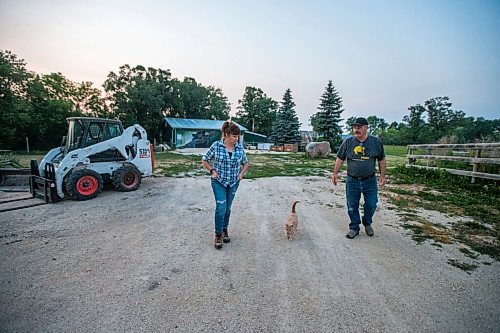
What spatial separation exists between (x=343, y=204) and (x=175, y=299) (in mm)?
4684

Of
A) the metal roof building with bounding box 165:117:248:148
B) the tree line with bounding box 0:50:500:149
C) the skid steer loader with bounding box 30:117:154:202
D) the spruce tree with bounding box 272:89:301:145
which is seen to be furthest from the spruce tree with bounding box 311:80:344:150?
the skid steer loader with bounding box 30:117:154:202

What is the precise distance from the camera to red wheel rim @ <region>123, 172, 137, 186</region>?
7.05 m

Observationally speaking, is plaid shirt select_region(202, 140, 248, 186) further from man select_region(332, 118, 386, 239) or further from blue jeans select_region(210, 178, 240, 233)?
man select_region(332, 118, 386, 239)

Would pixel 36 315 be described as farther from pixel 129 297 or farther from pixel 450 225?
pixel 450 225

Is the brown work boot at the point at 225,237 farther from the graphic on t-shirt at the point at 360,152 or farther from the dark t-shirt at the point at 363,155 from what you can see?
the graphic on t-shirt at the point at 360,152

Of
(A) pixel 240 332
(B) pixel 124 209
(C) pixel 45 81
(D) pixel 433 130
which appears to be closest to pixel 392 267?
(A) pixel 240 332

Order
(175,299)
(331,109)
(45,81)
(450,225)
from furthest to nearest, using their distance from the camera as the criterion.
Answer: (45,81) < (331,109) < (450,225) < (175,299)

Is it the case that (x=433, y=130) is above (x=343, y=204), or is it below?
above

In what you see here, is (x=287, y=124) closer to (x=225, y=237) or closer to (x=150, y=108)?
(x=150, y=108)

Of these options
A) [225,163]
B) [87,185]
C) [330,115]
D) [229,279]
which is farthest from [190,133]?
[229,279]

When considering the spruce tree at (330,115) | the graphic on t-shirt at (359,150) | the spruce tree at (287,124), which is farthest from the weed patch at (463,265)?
the spruce tree at (287,124)

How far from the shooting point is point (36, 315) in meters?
2.18

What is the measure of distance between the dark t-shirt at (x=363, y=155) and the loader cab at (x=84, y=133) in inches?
248

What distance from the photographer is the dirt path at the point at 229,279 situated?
2168 mm
